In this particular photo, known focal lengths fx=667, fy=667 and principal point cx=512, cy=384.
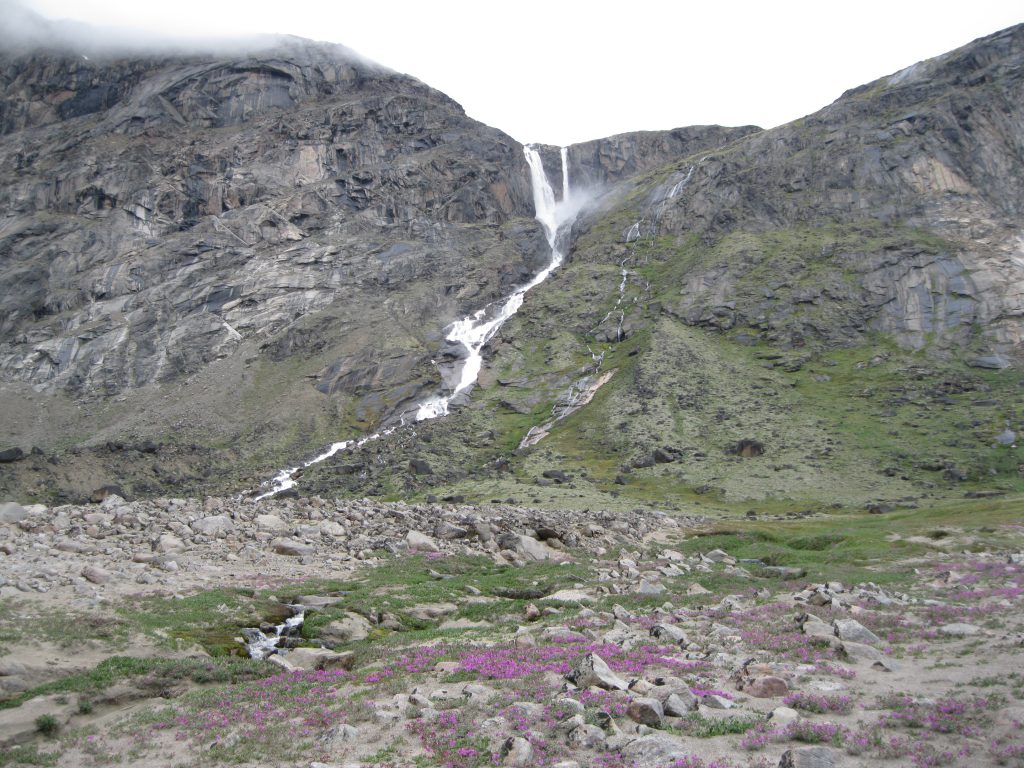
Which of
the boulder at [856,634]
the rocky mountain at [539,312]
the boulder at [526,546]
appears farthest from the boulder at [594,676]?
the rocky mountain at [539,312]

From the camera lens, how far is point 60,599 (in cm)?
2100

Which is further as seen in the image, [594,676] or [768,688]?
[594,676]

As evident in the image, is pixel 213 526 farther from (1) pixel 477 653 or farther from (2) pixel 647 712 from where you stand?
(2) pixel 647 712

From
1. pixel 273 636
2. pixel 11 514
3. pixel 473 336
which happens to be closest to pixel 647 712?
pixel 273 636

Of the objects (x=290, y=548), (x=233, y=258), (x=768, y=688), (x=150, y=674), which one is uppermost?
(x=233, y=258)

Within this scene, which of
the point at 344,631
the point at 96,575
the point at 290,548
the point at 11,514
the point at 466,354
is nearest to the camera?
the point at 344,631

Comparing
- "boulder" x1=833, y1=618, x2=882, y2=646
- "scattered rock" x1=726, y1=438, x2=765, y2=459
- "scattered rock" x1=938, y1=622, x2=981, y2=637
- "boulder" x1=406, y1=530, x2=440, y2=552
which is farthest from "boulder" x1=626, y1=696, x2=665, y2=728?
"scattered rock" x1=726, y1=438, x2=765, y2=459

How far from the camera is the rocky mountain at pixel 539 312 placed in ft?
309

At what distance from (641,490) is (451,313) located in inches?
3466

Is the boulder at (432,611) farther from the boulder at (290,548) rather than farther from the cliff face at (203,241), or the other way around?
the cliff face at (203,241)

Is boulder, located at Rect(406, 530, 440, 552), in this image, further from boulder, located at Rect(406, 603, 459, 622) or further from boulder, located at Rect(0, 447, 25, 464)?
boulder, located at Rect(0, 447, 25, 464)

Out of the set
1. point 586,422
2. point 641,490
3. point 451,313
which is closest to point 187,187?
point 451,313

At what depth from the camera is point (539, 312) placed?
15175 cm

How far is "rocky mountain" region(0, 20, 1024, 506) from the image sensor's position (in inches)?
3706
